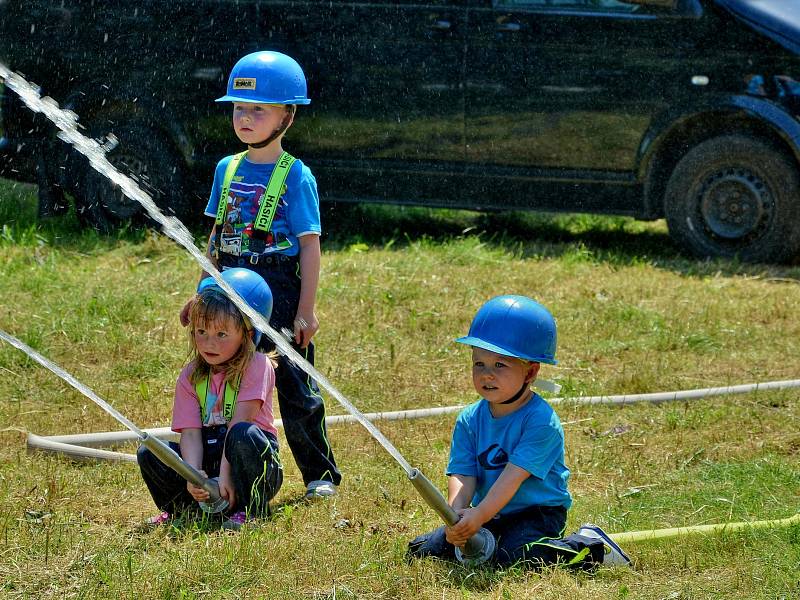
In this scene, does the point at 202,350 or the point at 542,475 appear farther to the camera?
the point at 202,350

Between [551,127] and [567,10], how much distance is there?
0.78 m

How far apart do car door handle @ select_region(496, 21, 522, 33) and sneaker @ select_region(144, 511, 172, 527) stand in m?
4.95

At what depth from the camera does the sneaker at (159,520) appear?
442 centimetres

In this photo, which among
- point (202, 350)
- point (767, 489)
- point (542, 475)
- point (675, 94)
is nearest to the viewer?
point (542, 475)

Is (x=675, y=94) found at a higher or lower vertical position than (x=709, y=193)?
higher

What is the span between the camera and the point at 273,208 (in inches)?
181

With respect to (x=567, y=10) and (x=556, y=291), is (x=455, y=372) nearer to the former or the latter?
(x=556, y=291)

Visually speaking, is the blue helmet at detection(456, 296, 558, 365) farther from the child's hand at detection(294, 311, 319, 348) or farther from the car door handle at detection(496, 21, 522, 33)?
the car door handle at detection(496, 21, 522, 33)

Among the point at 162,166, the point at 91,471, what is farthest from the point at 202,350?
the point at 162,166

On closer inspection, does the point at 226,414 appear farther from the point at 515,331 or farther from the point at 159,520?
the point at 515,331

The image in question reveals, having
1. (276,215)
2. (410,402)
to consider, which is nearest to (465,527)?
(276,215)

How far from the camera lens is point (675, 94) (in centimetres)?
834

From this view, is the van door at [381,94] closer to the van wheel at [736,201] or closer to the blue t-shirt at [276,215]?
the van wheel at [736,201]

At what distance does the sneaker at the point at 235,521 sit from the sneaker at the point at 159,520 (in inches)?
8.1
